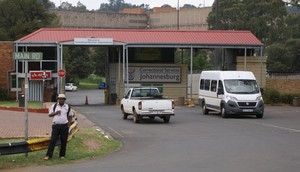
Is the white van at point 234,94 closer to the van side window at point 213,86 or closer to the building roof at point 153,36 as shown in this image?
the van side window at point 213,86

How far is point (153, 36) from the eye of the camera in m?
47.5

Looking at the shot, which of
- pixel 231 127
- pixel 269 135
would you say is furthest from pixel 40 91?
pixel 269 135

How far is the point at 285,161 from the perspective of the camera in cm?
1261

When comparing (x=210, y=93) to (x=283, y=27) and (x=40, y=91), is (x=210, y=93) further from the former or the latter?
(x=283, y=27)

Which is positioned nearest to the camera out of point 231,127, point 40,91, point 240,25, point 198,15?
point 231,127

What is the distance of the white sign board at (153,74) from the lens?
1870 inches

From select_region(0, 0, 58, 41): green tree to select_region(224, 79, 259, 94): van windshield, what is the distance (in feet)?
123

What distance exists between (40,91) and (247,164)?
35.0 meters

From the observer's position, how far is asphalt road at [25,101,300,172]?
11.9 metres

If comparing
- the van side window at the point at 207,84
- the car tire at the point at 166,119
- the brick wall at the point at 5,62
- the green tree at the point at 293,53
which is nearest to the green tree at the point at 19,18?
the brick wall at the point at 5,62

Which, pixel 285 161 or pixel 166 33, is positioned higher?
pixel 166 33

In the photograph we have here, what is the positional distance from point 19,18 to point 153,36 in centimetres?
2179

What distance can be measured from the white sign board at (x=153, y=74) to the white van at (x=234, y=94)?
1702cm

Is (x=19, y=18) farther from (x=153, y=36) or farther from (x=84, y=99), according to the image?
(x=153, y=36)
